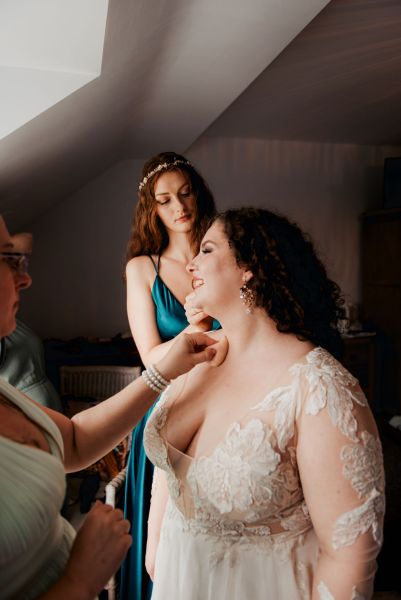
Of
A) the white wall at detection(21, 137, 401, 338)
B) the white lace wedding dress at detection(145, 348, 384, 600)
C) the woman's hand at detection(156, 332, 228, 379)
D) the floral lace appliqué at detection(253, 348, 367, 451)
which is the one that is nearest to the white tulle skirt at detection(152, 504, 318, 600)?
the white lace wedding dress at detection(145, 348, 384, 600)

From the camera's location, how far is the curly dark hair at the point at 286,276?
1.26 m

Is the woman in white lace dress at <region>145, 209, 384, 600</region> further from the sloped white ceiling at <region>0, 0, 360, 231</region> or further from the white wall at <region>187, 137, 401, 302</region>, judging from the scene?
the white wall at <region>187, 137, 401, 302</region>

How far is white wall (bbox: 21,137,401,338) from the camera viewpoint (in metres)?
4.17

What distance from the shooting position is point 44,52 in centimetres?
136

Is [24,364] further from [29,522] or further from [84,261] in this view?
[84,261]

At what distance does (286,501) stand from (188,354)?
0.46 m

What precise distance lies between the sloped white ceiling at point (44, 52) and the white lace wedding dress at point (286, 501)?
105 centimetres

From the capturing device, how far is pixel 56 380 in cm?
363

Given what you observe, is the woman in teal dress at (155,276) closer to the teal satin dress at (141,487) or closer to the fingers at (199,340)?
the teal satin dress at (141,487)

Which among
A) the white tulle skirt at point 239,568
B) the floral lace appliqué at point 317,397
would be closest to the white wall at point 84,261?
the white tulle skirt at point 239,568

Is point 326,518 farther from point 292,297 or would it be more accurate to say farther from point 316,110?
point 316,110

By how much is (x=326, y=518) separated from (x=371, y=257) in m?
4.32

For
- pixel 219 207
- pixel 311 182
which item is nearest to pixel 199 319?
pixel 219 207

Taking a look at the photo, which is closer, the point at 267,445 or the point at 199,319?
the point at 267,445
